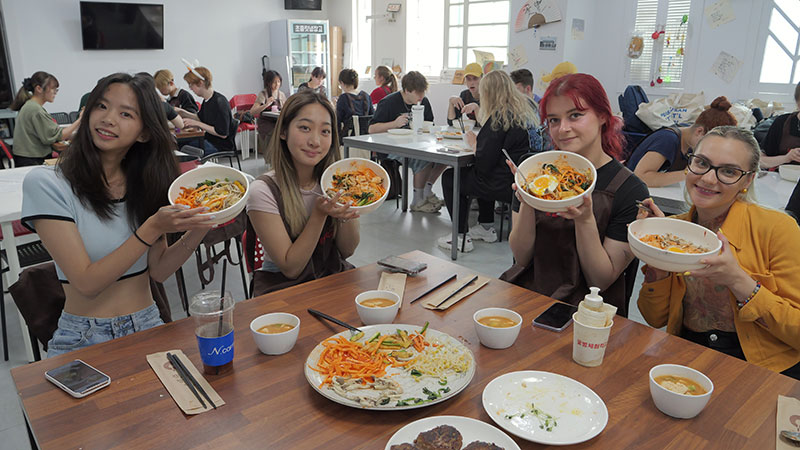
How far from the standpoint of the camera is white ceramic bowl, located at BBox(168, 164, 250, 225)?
55.0 inches

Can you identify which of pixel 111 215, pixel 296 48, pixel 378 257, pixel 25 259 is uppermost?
pixel 296 48

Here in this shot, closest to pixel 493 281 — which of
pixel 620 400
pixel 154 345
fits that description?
pixel 620 400

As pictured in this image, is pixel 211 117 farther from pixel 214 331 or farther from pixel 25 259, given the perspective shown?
pixel 214 331

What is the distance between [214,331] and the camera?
3.84ft

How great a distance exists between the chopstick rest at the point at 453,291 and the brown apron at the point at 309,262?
554mm

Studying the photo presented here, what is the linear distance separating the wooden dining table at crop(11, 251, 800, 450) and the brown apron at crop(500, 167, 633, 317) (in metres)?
0.41

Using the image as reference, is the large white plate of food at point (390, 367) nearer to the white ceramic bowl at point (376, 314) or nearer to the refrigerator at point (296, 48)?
the white ceramic bowl at point (376, 314)

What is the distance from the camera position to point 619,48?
666 cm

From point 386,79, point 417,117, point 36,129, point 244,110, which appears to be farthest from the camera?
point 244,110

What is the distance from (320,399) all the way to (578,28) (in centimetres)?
669

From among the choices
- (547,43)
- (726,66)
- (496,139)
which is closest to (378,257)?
(496,139)

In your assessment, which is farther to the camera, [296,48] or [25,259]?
[296,48]

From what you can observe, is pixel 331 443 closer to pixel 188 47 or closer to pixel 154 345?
pixel 154 345

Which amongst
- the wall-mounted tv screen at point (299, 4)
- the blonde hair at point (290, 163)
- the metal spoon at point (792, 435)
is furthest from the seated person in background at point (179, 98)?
the metal spoon at point (792, 435)
